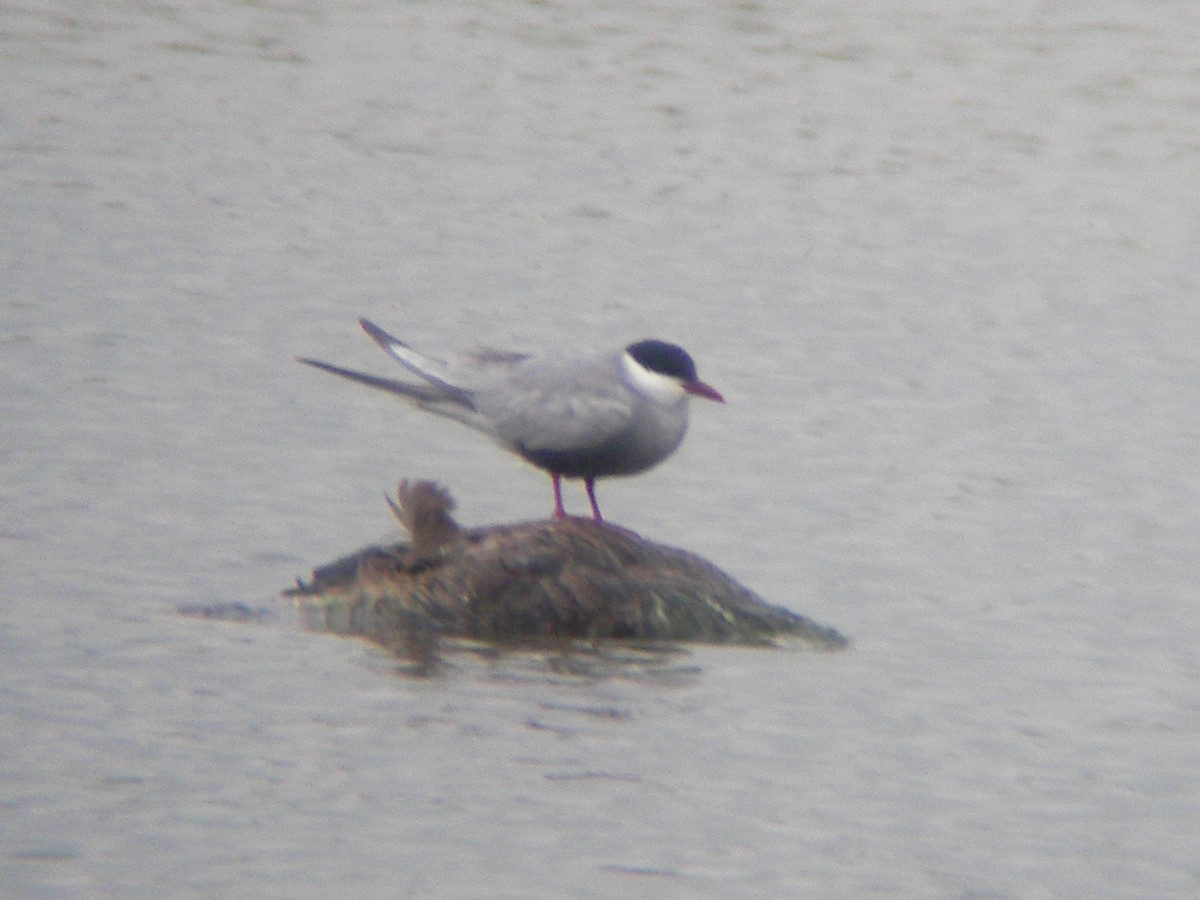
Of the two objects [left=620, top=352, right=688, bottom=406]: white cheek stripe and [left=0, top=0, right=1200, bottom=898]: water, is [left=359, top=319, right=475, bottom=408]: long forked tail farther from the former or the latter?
[left=620, top=352, right=688, bottom=406]: white cheek stripe

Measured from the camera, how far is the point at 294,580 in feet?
33.6

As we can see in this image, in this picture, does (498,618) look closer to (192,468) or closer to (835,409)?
(192,468)

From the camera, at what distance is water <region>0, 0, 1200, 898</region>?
7.71 metres

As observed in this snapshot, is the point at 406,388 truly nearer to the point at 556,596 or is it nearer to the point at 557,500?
the point at 557,500

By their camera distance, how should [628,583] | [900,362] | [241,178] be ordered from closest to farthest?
[628,583], [900,362], [241,178]

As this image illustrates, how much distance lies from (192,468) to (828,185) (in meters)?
8.31

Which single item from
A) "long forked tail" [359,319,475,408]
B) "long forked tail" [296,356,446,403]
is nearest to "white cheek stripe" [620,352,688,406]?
"long forked tail" [359,319,475,408]

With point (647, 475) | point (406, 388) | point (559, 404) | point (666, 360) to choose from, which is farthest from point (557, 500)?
point (647, 475)

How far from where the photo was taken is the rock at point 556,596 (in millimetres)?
9586

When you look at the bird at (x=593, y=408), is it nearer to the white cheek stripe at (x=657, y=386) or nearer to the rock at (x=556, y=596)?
the white cheek stripe at (x=657, y=386)

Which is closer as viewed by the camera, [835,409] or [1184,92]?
[835,409]

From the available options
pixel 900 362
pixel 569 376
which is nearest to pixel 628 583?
pixel 569 376

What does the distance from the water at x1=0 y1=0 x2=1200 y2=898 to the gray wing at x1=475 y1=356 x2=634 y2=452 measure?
901 millimetres

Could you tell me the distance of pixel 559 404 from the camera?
10414 millimetres
